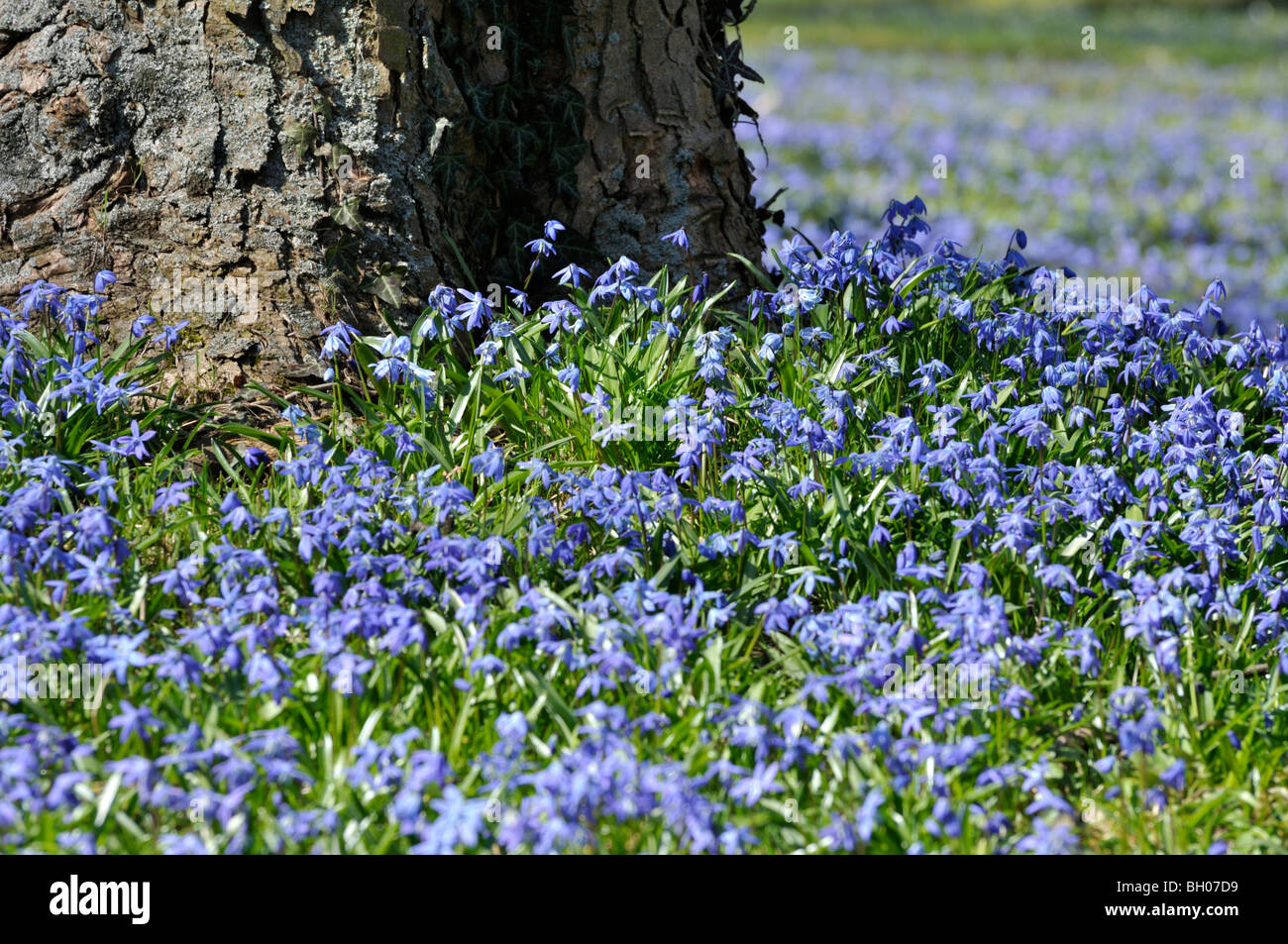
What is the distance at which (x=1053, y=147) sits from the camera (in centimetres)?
1527

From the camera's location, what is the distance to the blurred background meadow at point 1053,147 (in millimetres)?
11109

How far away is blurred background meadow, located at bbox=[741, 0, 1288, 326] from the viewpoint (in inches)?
437

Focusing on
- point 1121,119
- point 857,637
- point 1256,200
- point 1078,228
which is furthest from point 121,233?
point 1121,119

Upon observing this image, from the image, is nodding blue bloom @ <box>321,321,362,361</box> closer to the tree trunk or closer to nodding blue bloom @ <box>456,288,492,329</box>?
the tree trunk

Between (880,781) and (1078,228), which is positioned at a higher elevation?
(1078,228)

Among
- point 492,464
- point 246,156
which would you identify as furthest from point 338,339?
point 492,464

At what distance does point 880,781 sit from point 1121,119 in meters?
16.7

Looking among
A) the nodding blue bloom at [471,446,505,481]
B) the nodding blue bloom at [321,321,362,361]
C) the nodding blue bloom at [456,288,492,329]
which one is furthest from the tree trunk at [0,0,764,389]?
the nodding blue bloom at [471,446,505,481]

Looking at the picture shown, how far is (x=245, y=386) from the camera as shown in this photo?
4418 mm

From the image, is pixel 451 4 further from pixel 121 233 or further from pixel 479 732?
pixel 479 732

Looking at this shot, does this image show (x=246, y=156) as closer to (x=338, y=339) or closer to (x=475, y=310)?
(x=338, y=339)

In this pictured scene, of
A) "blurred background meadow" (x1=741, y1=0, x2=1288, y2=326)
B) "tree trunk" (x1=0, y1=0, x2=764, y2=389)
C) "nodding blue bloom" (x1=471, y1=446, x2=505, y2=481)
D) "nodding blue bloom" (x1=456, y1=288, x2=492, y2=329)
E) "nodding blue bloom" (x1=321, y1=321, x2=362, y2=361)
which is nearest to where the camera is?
"nodding blue bloom" (x1=471, y1=446, x2=505, y2=481)

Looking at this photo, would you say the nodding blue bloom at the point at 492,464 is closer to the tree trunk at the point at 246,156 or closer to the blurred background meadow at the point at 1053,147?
the tree trunk at the point at 246,156

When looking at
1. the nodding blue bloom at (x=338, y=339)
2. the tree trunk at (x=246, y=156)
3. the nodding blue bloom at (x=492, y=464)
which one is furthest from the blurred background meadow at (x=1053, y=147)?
the nodding blue bloom at (x=492, y=464)
